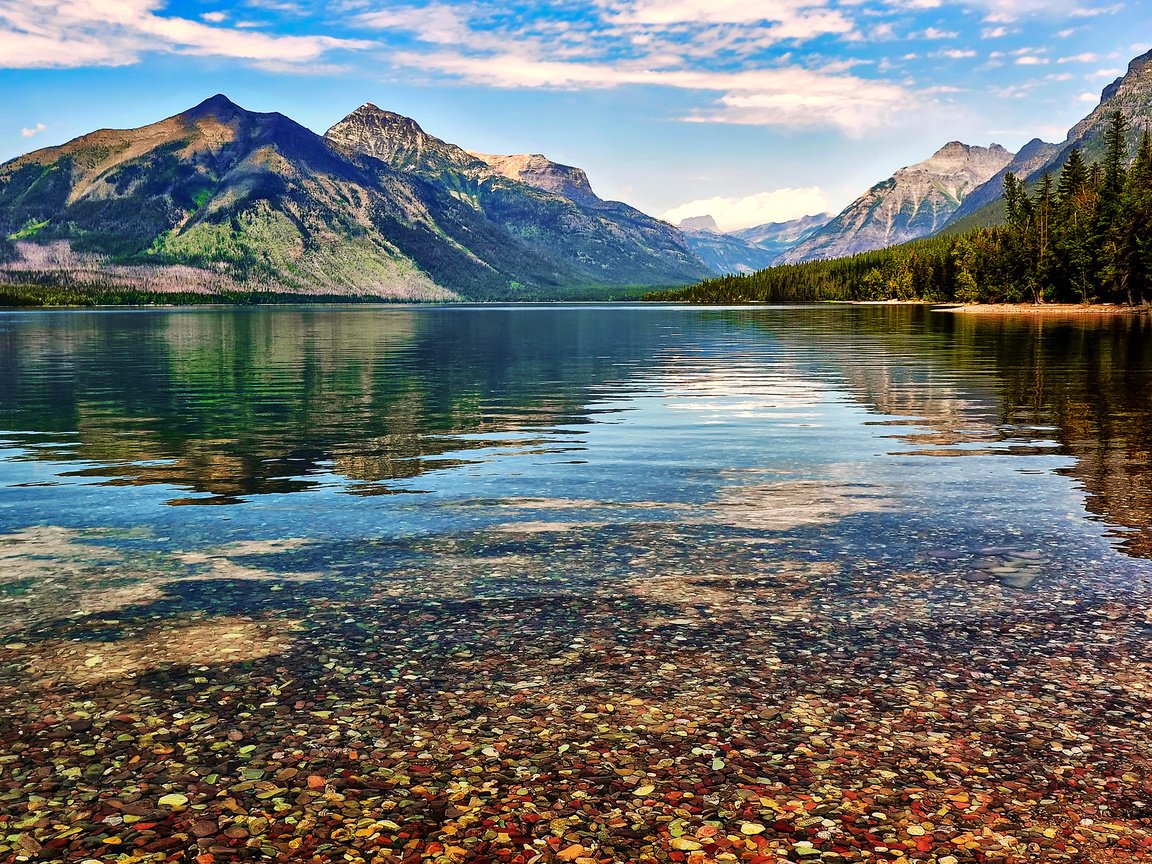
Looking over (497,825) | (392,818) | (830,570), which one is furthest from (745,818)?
(830,570)

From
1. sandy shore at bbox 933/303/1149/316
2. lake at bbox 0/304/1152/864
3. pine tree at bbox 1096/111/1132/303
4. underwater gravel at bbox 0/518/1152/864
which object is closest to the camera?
underwater gravel at bbox 0/518/1152/864

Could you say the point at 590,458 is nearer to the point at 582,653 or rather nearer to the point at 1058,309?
the point at 582,653

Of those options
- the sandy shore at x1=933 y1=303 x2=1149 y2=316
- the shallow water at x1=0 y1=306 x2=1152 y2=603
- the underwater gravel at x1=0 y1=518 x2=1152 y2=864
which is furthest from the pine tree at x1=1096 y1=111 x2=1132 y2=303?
the underwater gravel at x1=0 y1=518 x2=1152 y2=864

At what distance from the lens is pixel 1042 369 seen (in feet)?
211

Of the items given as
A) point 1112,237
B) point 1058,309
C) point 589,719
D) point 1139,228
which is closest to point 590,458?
point 589,719

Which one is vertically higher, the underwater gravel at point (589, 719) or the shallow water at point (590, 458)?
the shallow water at point (590, 458)

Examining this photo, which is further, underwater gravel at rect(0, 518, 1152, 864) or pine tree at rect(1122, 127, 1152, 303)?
pine tree at rect(1122, 127, 1152, 303)

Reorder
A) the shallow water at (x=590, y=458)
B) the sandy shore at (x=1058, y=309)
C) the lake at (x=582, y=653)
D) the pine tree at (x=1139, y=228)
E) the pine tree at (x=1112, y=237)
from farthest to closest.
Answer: the sandy shore at (x=1058, y=309), the pine tree at (x=1112, y=237), the pine tree at (x=1139, y=228), the shallow water at (x=590, y=458), the lake at (x=582, y=653)

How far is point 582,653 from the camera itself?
13.6 m

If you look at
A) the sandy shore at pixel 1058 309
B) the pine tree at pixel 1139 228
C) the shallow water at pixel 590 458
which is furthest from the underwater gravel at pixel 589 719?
the sandy shore at pixel 1058 309

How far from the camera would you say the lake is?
9375 millimetres

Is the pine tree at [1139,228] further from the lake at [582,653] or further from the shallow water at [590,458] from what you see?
the lake at [582,653]

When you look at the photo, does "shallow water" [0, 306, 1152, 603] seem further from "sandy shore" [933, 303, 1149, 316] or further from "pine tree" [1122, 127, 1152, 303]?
"sandy shore" [933, 303, 1149, 316]

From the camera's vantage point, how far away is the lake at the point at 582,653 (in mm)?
9375
